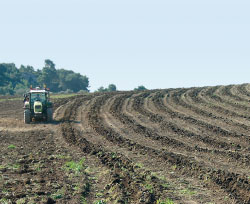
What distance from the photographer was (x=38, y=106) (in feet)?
90.2

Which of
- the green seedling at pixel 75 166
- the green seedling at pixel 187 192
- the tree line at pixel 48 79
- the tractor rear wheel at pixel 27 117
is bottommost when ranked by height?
the green seedling at pixel 187 192

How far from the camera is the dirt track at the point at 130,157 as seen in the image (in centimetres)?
1057

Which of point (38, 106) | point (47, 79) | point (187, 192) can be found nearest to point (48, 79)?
point (47, 79)

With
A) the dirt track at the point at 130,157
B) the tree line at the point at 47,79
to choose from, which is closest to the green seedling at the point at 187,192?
the dirt track at the point at 130,157

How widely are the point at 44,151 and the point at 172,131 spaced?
24.8 ft

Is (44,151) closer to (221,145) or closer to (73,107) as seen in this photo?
(221,145)

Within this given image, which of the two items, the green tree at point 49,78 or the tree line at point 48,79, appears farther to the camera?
the green tree at point 49,78

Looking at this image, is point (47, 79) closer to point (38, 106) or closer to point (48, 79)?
point (48, 79)

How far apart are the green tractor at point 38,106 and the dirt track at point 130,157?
0.74m

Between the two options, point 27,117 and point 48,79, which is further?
point 48,79

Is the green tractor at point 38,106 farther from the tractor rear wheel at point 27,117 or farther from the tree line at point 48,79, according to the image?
the tree line at point 48,79

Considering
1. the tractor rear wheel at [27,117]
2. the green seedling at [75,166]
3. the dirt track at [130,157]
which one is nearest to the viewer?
the dirt track at [130,157]

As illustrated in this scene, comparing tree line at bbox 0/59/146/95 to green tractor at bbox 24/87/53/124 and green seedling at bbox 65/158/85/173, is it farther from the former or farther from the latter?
green seedling at bbox 65/158/85/173

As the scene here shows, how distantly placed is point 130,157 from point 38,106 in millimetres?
13562
